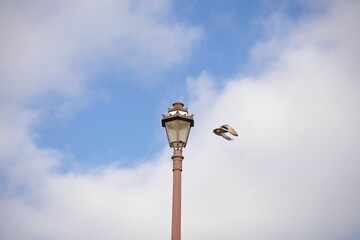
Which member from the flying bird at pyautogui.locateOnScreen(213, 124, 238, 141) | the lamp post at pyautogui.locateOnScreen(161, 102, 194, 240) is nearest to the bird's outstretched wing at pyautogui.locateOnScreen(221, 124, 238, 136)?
the flying bird at pyautogui.locateOnScreen(213, 124, 238, 141)

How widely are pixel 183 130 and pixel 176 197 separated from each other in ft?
5.09

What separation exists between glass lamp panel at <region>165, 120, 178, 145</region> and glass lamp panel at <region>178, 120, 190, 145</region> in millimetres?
104

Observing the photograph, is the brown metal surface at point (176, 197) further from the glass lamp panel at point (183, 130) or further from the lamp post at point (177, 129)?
the glass lamp panel at point (183, 130)

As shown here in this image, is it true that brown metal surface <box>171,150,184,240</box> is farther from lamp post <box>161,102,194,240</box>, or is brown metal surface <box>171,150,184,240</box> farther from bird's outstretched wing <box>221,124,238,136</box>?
bird's outstretched wing <box>221,124,238,136</box>

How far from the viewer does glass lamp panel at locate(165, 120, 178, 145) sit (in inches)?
486

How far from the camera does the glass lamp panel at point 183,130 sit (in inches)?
485

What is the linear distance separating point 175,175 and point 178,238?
1.36m

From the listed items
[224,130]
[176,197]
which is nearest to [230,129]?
[224,130]

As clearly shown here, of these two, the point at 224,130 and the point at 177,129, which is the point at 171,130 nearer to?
the point at 177,129

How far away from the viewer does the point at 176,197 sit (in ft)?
37.9

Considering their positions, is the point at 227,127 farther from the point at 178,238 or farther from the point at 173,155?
the point at 178,238

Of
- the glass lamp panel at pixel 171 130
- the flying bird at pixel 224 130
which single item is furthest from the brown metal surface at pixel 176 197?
the flying bird at pixel 224 130

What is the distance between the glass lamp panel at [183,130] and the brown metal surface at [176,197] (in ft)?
1.00

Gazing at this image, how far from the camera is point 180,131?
1239cm
